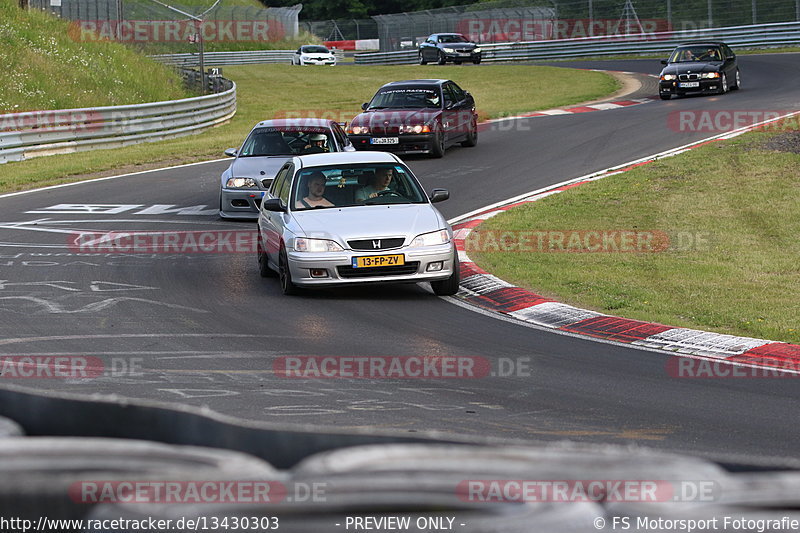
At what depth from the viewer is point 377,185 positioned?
1244cm

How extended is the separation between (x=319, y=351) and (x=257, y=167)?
864 cm

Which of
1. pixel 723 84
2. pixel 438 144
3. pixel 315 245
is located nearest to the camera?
pixel 315 245

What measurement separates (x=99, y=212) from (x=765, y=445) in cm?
1391

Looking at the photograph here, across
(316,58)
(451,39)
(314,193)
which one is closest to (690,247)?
(314,193)

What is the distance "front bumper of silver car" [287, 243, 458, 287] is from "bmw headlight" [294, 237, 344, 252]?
0.06 m

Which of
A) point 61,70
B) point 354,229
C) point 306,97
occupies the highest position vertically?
point 61,70

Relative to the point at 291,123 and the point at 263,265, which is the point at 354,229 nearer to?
the point at 263,265

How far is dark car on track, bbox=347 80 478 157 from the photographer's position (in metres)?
22.7

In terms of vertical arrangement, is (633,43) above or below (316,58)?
below

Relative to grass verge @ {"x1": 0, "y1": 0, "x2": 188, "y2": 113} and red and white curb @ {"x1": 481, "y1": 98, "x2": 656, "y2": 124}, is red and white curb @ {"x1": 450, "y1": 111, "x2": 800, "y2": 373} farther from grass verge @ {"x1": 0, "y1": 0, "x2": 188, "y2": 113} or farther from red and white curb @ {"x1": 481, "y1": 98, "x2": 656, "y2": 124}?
grass verge @ {"x1": 0, "y1": 0, "x2": 188, "y2": 113}

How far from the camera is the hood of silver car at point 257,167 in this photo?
16.8m

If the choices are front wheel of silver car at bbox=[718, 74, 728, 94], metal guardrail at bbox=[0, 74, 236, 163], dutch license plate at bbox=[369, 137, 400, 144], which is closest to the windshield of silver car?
dutch license plate at bbox=[369, 137, 400, 144]

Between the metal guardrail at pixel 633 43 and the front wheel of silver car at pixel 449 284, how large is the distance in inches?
1568

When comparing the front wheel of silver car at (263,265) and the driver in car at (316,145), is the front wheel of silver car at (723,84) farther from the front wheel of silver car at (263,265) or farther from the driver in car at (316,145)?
the front wheel of silver car at (263,265)
